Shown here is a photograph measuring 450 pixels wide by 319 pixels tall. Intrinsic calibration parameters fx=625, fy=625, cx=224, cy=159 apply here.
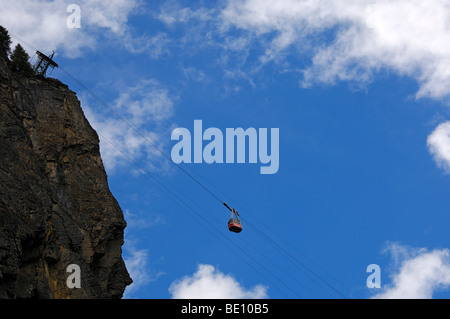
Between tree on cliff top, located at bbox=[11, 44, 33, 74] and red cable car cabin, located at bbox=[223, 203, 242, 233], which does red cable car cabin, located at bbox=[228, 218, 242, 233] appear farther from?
tree on cliff top, located at bbox=[11, 44, 33, 74]

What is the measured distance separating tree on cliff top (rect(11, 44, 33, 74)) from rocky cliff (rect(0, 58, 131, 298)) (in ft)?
13.5

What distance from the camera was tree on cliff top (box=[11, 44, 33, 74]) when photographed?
58737 millimetres

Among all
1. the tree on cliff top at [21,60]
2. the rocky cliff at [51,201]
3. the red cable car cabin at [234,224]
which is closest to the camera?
the rocky cliff at [51,201]

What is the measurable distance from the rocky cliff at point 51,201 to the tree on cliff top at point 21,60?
411cm

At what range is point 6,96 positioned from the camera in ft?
152

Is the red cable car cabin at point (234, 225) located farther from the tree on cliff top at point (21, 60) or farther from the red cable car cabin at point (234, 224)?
the tree on cliff top at point (21, 60)

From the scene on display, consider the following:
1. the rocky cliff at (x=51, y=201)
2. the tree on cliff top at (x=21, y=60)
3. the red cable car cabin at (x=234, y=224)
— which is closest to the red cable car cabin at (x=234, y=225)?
the red cable car cabin at (x=234, y=224)

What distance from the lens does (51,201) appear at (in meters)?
43.6

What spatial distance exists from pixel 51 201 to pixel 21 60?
71.2 feet

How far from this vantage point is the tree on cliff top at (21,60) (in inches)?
2313
